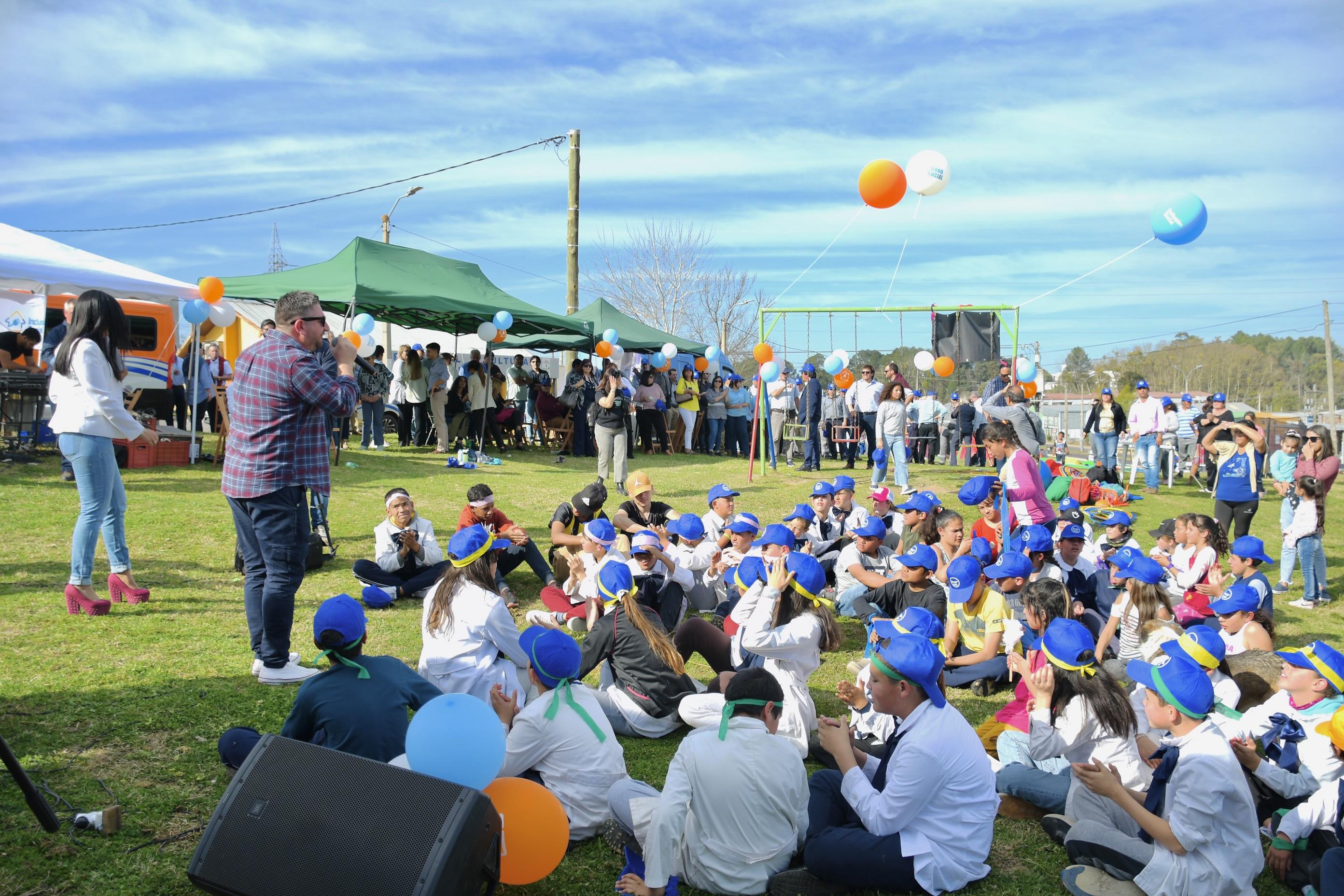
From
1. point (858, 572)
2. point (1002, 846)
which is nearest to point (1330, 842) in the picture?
point (1002, 846)

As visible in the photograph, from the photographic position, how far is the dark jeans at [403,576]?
6.98 metres

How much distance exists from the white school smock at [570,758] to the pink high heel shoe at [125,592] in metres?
3.77

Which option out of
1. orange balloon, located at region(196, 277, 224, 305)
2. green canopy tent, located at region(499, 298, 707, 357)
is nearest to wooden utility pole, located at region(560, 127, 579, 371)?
green canopy tent, located at region(499, 298, 707, 357)

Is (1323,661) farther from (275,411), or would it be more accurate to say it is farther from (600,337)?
(600,337)

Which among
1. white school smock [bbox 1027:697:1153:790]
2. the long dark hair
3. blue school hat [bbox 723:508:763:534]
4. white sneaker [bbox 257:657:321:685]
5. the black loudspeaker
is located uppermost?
the long dark hair

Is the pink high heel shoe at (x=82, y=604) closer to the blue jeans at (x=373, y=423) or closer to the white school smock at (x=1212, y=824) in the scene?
the white school smock at (x=1212, y=824)

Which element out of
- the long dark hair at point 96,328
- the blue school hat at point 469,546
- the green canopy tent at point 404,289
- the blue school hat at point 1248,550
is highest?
the green canopy tent at point 404,289

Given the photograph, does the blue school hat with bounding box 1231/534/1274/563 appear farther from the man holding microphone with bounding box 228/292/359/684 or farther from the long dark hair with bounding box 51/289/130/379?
the long dark hair with bounding box 51/289/130/379

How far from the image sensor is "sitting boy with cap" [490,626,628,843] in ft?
11.6

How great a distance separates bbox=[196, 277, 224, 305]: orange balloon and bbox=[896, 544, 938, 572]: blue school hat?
10182 millimetres

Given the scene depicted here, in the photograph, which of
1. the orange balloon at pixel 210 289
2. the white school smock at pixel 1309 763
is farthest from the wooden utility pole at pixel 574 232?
the white school smock at pixel 1309 763

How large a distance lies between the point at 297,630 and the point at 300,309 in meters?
2.45

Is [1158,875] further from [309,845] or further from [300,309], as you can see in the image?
[300,309]

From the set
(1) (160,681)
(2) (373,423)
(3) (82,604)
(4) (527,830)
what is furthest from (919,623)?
(2) (373,423)
